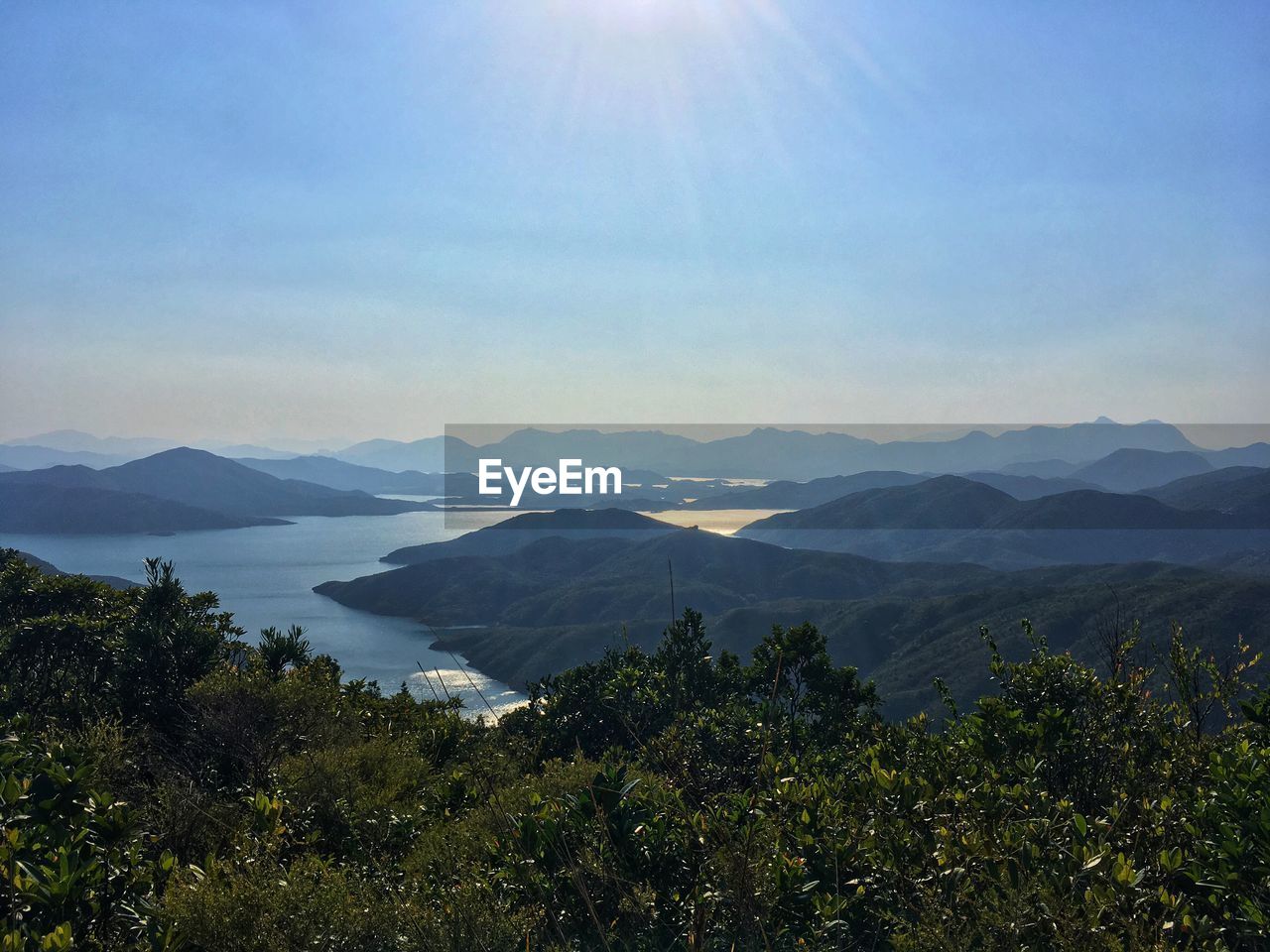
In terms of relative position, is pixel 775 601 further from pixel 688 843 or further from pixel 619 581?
pixel 688 843

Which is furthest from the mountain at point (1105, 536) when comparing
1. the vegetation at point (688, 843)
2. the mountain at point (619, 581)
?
the vegetation at point (688, 843)

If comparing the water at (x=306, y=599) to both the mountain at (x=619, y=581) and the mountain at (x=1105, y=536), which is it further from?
the mountain at (x=1105, y=536)

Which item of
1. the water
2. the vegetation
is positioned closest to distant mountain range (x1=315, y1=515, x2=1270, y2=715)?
the water

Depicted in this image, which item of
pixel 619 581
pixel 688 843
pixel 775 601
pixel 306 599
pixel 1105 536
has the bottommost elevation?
pixel 306 599

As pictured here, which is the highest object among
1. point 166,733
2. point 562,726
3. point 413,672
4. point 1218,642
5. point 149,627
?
point 149,627

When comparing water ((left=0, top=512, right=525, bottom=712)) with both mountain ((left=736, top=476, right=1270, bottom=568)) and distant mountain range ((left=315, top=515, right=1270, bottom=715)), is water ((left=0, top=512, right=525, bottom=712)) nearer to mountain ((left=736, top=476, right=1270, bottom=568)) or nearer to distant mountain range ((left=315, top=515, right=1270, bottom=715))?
distant mountain range ((left=315, top=515, right=1270, bottom=715))

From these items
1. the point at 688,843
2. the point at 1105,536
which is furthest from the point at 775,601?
the point at 688,843

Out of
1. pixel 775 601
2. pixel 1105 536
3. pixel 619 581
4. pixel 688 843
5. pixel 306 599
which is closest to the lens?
pixel 688 843

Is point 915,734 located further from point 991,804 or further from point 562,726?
point 562,726

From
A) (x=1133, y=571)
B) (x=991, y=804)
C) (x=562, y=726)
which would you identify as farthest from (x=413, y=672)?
(x=1133, y=571)
